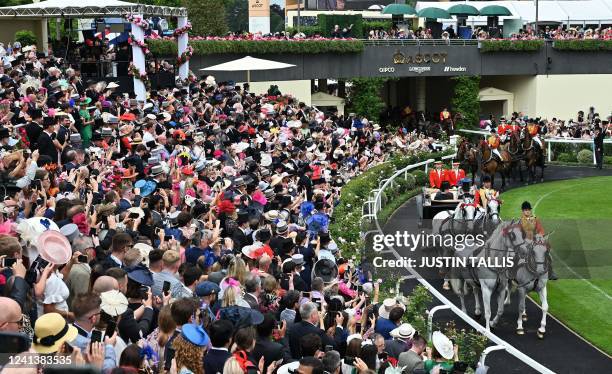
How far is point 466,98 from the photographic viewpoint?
38188 millimetres

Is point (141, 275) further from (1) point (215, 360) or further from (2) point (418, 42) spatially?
(2) point (418, 42)

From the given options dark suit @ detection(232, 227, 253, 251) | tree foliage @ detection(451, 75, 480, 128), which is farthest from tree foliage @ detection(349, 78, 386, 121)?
dark suit @ detection(232, 227, 253, 251)

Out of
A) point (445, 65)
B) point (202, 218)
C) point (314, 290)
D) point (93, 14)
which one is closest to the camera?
point (314, 290)

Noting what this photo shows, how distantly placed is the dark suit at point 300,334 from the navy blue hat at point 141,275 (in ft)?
3.92

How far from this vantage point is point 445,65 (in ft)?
124

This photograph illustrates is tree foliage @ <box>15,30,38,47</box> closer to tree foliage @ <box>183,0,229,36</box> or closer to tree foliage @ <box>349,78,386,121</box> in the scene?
tree foliage @ <box>349,78,386,121</box>

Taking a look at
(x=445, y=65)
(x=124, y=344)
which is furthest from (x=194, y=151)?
(x=445, y=65)

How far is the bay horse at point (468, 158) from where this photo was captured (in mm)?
25062

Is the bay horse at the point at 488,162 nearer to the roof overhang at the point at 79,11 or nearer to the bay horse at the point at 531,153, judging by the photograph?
the bay horse at the point at 531,153

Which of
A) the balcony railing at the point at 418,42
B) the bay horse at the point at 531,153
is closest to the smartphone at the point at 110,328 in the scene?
the bay horse at the point at 531,153

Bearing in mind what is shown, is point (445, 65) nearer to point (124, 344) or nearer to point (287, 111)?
point (287, 111)

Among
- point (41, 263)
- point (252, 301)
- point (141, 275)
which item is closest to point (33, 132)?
point (41, 263)

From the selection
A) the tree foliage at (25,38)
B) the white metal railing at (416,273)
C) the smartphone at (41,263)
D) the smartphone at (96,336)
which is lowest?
the white metal railing at (416,273)

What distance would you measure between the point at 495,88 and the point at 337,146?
67.7 feet
